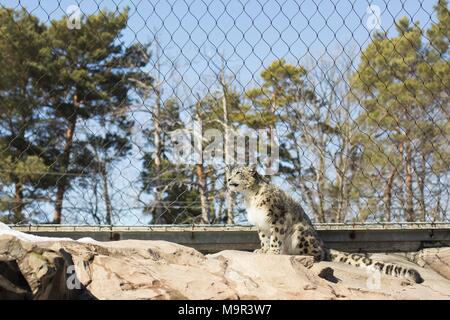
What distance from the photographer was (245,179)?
4.52 m

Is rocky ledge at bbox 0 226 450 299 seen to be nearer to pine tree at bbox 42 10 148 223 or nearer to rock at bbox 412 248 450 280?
rock at bbox 412 248 450 280

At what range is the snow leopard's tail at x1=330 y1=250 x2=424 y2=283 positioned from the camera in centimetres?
382

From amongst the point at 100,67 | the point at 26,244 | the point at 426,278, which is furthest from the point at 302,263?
the point at 100,67

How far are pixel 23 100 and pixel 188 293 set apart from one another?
40.2ft

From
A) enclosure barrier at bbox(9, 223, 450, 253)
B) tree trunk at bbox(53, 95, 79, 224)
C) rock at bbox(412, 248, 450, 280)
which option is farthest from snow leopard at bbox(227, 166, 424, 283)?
tree trunk at bbox(53, 95, 79, 224)

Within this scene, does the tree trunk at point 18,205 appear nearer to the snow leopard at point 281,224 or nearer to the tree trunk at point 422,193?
the tree trunk at point 422,193

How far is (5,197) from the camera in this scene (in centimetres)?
1470

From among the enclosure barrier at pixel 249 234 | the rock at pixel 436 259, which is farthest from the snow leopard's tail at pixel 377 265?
the rock at pixel 436 259

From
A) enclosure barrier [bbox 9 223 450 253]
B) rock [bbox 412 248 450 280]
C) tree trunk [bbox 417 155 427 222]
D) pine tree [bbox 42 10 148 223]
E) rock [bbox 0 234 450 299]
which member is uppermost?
pine tree [bbox 42 10 148 223]

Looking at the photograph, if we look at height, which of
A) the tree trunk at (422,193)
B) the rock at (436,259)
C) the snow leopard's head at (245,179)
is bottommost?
the rock at (436,259)

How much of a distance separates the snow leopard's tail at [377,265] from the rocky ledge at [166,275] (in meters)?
0.08

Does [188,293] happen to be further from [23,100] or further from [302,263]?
[23,100]

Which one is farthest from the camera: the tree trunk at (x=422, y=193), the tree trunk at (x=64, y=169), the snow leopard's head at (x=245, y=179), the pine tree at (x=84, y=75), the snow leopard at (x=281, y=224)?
the pine tree at (x=84, y=75)

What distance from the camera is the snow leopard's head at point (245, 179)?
4.50m
